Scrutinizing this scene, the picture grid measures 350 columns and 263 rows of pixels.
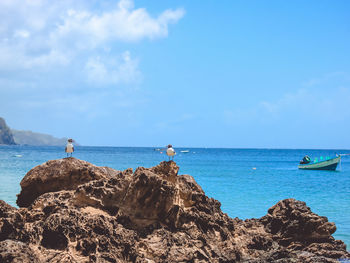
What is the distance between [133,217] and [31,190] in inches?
129

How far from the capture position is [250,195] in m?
20.5

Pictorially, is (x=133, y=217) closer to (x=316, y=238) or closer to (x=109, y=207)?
(x=109, y=207)

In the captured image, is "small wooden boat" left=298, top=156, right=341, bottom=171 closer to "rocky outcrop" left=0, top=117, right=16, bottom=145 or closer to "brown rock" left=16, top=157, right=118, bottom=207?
"brown rock" left=16, top=157, right=118, bottom=207

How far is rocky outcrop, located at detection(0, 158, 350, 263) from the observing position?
21.3ft

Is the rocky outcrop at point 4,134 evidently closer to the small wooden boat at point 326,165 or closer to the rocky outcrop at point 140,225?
the small wooden boat at point 326,165

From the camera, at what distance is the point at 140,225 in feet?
24.8

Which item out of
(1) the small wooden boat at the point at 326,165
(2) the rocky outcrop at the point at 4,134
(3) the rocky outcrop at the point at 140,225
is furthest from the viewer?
(2) the rocky outcrop at the point at 4,134

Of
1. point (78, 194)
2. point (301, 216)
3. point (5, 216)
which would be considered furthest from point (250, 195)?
point (5, 216)

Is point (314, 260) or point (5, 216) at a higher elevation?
point (5, 216)

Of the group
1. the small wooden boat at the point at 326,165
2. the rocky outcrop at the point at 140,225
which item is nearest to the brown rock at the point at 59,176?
the rocky outcrop at the point at 140,225

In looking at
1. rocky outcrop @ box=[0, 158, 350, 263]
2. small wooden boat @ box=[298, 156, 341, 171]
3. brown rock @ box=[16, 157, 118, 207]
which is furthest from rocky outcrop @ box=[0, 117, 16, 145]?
rocky outcrop @ box=[0, 158, 350, 263]

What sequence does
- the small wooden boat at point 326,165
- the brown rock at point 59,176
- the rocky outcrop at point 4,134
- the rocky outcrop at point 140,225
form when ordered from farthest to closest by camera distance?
the rocky outcrop at point 4,134 → the small wooden boat at point 326,165 → the brown rock at point 59,176 → the rocky outcrop at point 140,225

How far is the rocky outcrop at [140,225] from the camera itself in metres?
6.50

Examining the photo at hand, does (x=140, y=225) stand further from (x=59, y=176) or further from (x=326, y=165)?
(x=326, y=165)
